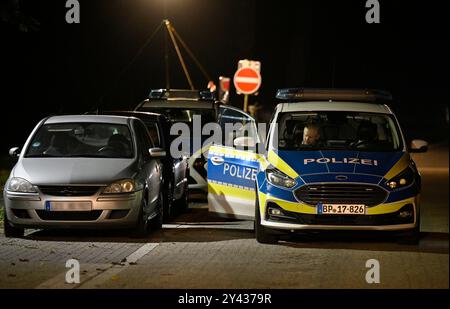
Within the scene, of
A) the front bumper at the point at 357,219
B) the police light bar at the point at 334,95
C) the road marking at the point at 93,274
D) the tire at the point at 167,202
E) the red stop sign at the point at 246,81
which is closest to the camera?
the road marking at the point at 93,274

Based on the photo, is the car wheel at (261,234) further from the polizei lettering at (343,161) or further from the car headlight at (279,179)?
the polizei lettering at (343,161)

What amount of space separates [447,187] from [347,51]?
1516 inches

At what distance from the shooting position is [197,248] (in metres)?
11.9

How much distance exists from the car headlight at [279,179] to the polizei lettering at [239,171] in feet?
2.45

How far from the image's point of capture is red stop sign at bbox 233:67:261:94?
25.9m

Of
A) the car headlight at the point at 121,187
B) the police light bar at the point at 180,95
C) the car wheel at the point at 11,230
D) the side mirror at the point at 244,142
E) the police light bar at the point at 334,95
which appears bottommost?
the car wheel at the point at 11,230

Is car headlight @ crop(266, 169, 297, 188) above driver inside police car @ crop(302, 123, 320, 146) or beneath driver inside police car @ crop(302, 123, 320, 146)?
beneath

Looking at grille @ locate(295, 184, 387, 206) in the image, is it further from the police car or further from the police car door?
the police car door

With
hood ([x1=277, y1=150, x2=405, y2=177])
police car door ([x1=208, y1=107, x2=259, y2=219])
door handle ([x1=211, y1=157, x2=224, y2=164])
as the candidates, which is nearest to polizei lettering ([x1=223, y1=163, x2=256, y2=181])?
police car door ([x1=208, y1=107, x2=259, y2=219])

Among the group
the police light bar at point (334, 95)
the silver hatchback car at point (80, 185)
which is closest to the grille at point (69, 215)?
the silver hatchback car at point (80, 185)

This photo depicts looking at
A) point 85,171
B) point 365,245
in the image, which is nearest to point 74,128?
point 85,171

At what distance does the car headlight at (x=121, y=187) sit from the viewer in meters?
12.4

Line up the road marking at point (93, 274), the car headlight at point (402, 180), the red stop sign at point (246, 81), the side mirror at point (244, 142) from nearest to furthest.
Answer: the road marking at point (93, 274), the car headlight at point (402, 180), the side mirror at point (244, 142), the red stop sign at point (246, 81)

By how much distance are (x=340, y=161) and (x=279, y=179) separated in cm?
74
